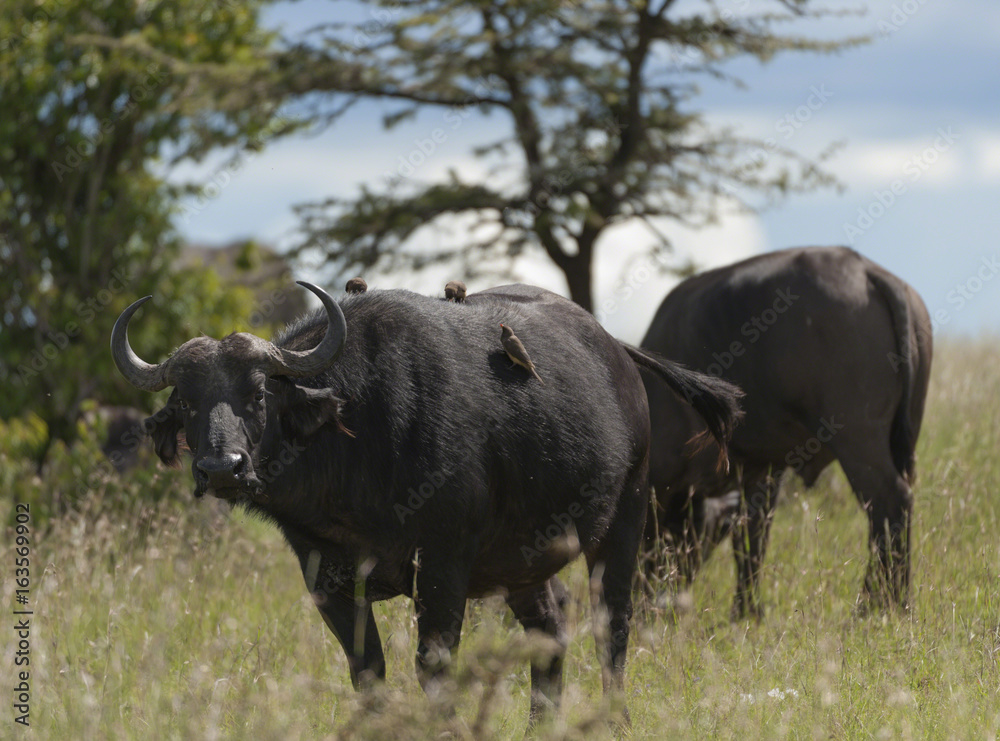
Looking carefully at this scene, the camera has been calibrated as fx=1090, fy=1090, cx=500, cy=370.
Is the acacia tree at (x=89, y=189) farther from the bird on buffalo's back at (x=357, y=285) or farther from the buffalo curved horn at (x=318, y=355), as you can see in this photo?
the buffalo curved horn at (x=318, y=355)

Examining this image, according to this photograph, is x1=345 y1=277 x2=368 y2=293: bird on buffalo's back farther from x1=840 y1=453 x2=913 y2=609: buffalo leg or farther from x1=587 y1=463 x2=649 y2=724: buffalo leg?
x1=840 y1=453 x2=913 y2=609: buffalo leg

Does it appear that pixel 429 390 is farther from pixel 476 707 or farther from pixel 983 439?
pixel 983 439

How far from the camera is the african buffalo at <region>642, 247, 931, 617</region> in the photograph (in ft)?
21.6

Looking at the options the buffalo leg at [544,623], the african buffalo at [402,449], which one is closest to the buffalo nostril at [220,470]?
the african buffalo at [402,449]

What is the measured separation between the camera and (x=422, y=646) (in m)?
4.22

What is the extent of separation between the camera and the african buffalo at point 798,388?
658 cm

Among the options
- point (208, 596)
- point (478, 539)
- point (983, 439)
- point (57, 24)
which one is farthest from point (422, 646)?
point (57, 24)

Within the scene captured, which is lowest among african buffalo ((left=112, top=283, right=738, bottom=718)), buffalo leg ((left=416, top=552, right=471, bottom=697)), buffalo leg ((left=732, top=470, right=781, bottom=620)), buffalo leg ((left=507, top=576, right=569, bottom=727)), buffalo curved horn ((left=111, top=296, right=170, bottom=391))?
buffalo leg ((left=732, top=470, right=781, bottom=620))

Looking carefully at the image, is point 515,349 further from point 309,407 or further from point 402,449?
point 309,407

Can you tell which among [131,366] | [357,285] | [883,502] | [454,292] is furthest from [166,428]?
[883,502]

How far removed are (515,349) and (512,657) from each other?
1855 millimetres

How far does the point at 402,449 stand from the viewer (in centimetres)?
424

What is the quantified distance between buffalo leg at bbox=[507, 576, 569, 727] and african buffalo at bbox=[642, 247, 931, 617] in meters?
1.40

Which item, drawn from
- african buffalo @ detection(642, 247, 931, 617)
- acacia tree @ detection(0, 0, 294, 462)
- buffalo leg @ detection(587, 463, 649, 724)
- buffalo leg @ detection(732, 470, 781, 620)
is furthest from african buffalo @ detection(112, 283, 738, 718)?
acacia tree @ detection(0, 0, 294, 462)
